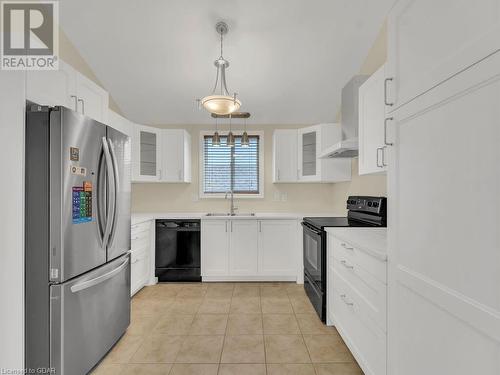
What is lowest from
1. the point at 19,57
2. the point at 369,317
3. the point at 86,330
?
the point at 86,330

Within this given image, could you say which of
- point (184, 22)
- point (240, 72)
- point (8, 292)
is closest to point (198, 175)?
point (240, 72)

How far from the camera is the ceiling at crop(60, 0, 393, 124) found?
2.46m

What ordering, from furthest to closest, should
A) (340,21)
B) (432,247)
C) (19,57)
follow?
(340,21) < (19,57) < (432,247)

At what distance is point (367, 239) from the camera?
1772mm

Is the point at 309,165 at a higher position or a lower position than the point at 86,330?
higher

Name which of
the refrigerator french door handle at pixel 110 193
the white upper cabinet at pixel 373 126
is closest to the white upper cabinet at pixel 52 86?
the refrigerator french door handle at pixel 110 193

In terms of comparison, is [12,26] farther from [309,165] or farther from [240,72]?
[309,165]

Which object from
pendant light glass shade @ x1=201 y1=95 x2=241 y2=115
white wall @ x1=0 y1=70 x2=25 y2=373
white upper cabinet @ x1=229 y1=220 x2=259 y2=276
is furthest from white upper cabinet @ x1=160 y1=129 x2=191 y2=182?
white wall @ x1=0 y1=70 x2=25 y2=373

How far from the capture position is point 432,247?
99cm

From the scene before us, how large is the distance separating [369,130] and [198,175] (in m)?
2.77

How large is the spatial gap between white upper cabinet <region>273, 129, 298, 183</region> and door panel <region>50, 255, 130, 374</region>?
2.40m

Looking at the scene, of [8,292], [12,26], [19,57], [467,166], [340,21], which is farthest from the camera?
[340,21]

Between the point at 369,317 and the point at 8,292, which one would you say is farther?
the point at 369,317

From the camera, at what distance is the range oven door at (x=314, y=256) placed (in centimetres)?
239
